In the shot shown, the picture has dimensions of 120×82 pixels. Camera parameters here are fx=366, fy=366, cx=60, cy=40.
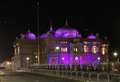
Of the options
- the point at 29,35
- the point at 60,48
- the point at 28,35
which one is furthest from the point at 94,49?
the point at 28,35

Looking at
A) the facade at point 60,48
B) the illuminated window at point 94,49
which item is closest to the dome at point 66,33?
the facade at point 60,48

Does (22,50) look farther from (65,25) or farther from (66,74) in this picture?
(66,74)

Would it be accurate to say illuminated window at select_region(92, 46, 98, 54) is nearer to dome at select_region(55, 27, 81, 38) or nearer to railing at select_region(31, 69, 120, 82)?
dome at select_region(55, 27, 81, 38)

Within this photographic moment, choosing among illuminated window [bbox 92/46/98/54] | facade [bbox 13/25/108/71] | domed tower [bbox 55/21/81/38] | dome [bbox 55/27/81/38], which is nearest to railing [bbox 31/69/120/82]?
facade [bbox 13/25/108/71]

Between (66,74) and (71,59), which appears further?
(71,59)

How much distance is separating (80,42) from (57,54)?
11.9m

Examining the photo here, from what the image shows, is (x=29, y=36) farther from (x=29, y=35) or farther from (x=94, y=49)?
(x=94, y=49)

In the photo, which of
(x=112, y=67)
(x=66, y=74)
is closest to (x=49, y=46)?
(x=66, y=74)

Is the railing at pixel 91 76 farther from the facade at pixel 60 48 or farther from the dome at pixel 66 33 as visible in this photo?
the dome at pixel 66 33

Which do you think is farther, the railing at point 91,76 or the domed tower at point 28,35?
the domed tower at point 28,35

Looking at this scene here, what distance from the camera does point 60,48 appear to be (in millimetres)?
158000

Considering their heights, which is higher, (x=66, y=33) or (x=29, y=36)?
(x=29, y=36)

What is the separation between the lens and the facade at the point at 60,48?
15625 cm

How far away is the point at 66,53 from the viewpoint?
157125 mm
